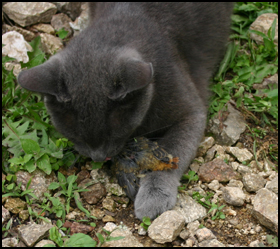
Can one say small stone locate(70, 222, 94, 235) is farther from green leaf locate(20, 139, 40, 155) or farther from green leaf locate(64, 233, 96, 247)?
green leaf locate(20, 139, 40, 155)

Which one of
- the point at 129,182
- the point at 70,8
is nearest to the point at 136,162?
the point at 129,182

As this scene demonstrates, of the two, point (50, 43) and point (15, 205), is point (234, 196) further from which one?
point (50, 43)

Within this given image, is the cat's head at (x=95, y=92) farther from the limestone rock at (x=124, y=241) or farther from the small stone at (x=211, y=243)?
the small stone at (x=211, y=243)

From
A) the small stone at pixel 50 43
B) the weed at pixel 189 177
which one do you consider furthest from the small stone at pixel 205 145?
the small stone at pixel 50 43

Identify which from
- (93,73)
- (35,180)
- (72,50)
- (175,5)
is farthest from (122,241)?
(175,5)

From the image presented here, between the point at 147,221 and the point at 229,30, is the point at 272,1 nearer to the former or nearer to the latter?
the point at 229,30

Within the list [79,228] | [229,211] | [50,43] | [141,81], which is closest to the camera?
[141,81]

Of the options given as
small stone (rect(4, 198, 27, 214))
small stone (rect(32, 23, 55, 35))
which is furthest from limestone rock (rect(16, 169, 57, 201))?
small stone (rect(32, 23, 55, 35))

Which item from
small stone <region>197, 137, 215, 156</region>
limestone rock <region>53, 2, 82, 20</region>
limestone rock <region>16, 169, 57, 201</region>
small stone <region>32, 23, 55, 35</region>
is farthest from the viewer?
limestone rock <region>53, 2, 82, 20</region>
